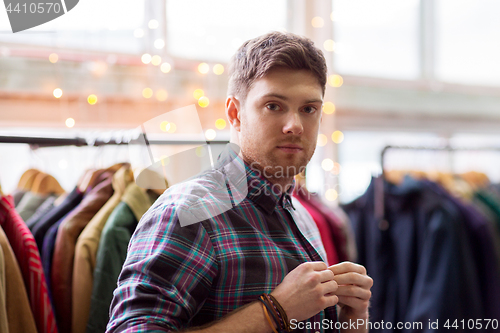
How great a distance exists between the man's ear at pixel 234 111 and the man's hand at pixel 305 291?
1.15 ft

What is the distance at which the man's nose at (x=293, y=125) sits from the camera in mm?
839

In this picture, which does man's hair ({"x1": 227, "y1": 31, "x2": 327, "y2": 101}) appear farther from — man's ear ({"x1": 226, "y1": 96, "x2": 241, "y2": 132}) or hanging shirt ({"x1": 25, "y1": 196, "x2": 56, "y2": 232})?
A: hanging shirt ({"x1": 25, "y1": 196, "x2": 56, "y2": 232})

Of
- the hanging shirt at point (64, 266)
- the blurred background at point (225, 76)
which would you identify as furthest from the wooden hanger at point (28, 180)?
the hanging shirt at point (64, 266)

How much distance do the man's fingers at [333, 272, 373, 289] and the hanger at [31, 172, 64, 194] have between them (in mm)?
1038

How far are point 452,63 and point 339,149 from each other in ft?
4.21

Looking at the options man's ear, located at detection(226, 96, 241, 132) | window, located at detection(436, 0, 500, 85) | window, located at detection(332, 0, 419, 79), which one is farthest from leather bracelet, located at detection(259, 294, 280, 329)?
window, located at detection(436, 0, 500, 85)

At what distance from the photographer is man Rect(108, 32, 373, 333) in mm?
687

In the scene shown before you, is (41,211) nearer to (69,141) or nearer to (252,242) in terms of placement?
(69,141)

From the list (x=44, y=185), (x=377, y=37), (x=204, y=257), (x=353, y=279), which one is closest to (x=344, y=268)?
(x=353, y=279)

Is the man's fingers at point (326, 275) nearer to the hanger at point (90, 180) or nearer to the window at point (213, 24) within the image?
the hanger at point (90, 180)

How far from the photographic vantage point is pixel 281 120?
2.80 feet

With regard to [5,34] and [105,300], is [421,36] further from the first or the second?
[105,300]

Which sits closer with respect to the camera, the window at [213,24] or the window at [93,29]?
the window at [93,29]

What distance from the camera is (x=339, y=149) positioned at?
9.38ft
